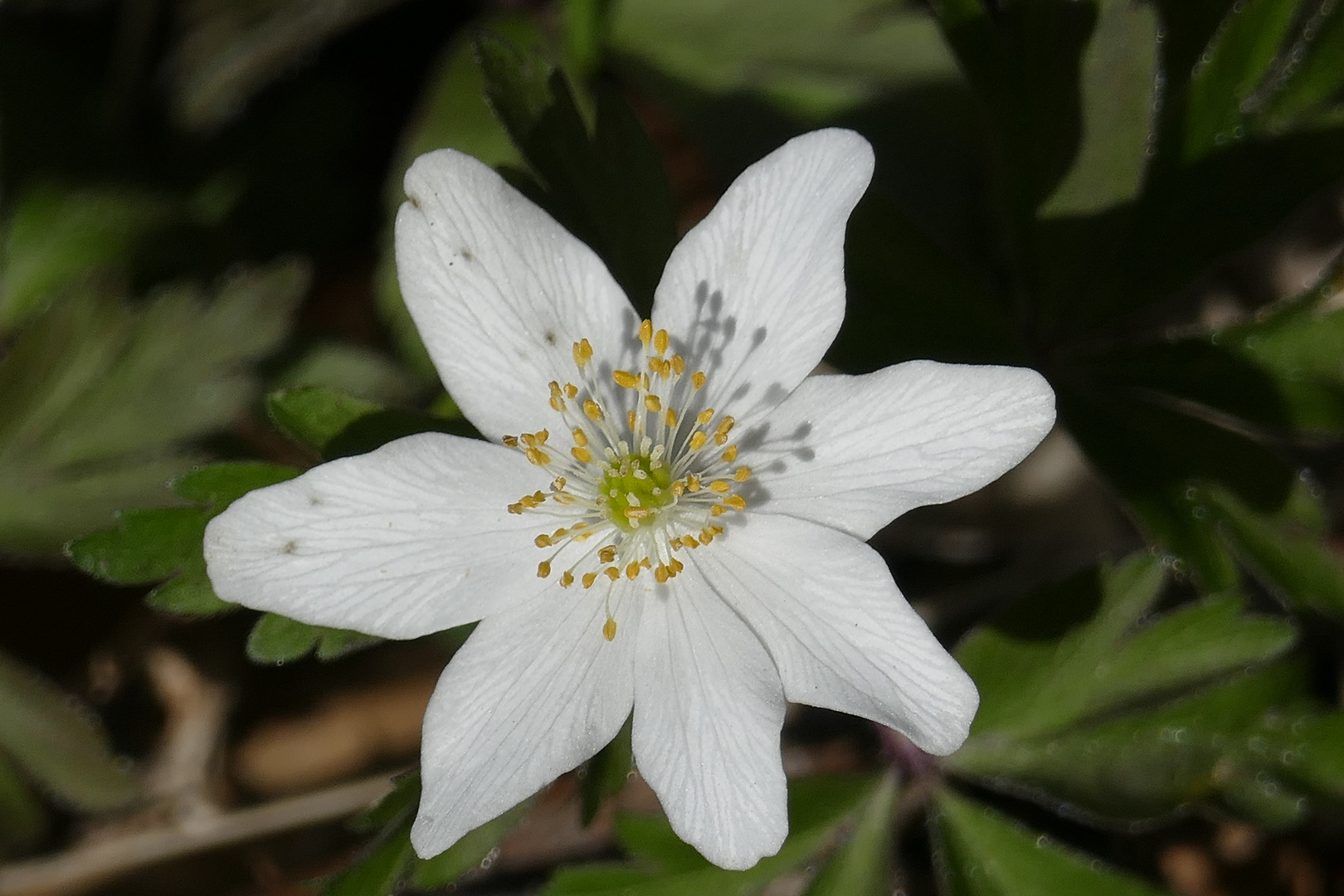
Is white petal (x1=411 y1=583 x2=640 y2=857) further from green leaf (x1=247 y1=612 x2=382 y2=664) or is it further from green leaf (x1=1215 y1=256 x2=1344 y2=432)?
green leaf (x1=1215 y1=256 x2=1344 y2=432)

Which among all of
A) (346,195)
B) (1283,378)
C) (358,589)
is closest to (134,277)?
(346,195)

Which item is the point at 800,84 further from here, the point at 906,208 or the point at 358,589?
Answer: the point at 358,589

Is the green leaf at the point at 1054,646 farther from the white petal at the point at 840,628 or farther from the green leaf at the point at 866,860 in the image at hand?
the white petal at the point at 840,628

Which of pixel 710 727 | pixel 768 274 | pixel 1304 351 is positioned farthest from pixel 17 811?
pixel 1304 351

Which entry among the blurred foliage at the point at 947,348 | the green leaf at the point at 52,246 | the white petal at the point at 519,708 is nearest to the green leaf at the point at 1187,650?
the blurred foliage at the point at 947,348

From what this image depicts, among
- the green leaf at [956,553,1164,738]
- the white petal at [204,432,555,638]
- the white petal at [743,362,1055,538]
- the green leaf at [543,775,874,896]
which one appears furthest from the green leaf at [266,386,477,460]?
the green leaf at [956,553,1164,738]

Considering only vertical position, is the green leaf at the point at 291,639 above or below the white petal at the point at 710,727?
above

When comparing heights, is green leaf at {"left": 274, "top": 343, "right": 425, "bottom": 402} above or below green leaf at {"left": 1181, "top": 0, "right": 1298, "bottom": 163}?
below
